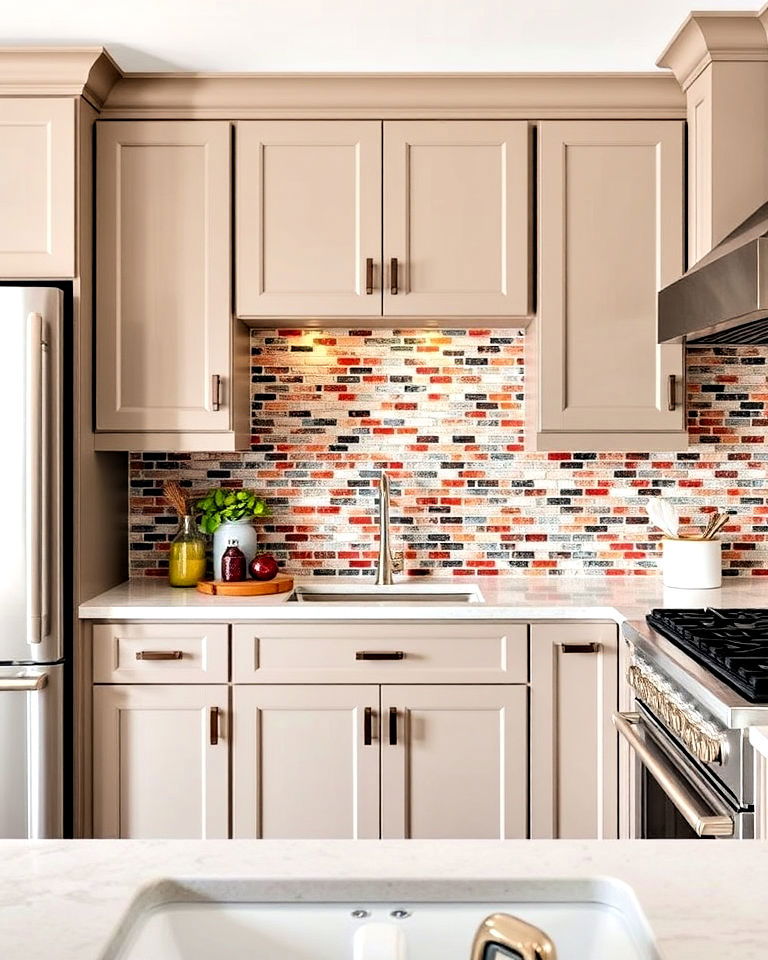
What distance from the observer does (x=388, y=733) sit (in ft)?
9.07

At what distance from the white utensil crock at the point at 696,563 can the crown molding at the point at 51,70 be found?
2170 mm

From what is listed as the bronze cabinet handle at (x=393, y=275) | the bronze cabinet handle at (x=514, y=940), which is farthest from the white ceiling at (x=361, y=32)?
the bronze cabinet handle at (x=514, y=940)

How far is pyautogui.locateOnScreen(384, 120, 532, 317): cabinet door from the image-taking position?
300 cm

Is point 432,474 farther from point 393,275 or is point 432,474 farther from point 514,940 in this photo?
point 514,940

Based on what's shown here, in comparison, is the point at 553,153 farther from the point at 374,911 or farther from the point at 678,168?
the point at 374,911

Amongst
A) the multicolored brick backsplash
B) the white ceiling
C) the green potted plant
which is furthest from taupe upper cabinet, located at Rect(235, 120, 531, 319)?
the green potted plant

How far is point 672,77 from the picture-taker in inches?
117

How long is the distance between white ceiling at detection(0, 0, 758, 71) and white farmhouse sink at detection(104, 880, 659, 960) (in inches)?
90.7

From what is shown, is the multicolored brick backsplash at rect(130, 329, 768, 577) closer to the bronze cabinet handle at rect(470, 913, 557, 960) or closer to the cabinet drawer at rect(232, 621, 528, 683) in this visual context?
the cabinet drawer at rect(232, 621, 528, 683)

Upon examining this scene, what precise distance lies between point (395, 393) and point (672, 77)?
4.26 feet

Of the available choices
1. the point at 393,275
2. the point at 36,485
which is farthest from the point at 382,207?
the point at 36,485

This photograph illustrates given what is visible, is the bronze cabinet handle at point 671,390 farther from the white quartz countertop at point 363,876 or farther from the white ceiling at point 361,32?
the white quartz countertop at point 363,876

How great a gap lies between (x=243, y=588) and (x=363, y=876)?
2.16 meters

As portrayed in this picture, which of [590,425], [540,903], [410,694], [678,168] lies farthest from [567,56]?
[540,903]
